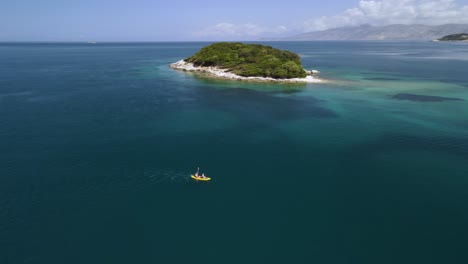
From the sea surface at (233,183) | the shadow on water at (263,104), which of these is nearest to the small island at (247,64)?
the shadow on water at (263,104)

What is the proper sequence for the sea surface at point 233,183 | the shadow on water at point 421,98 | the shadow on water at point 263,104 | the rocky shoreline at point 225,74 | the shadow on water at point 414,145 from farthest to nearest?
1. the rocky shoreline at point 225,74
2. the shadow on water at point 421,98
3. the shadow on water at point 263,104
4. the shadow on water at point 414,145
5. the sea surface at point 233,183

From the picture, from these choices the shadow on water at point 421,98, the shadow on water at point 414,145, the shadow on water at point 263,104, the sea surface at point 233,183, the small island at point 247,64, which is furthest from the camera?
the small island at point 247,64

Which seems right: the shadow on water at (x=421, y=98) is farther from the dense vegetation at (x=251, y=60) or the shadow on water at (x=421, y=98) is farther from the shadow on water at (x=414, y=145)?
the dense vegetation at (x=251, y=60)

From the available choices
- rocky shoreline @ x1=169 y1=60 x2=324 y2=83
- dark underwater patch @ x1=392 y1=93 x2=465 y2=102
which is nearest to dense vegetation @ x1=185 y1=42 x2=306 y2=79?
rocky shoreline @ x1=169 y1=60 x2=324 y2=83

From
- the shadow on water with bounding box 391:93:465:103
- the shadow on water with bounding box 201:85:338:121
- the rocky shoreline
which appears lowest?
the shadow on water with bounding box 201:85:338:121

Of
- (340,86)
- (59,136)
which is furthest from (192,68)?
(59,136)

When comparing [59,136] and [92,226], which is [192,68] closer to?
[59,136]

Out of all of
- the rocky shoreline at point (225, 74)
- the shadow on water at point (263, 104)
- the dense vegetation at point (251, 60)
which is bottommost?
the shadow on water at point (263, 104)

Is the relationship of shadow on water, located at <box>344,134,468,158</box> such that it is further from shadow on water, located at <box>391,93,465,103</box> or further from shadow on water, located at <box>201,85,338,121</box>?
shadow on water, located at <box>391,93,465,103</box>
